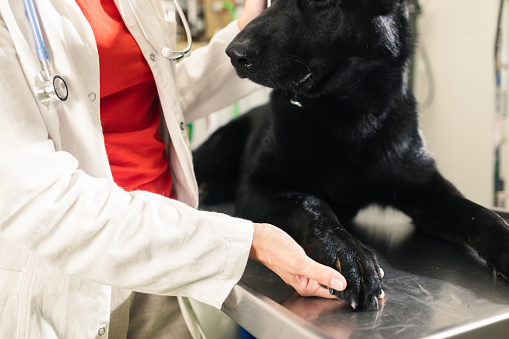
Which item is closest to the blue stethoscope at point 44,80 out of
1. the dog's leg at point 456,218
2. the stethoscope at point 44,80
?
the stethoscope at point 44,80

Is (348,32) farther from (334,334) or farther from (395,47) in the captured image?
(334,334)

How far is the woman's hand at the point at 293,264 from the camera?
0.52 meters

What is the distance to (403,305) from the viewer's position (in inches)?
20.9

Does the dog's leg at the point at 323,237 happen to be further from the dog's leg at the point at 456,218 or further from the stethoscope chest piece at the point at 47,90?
the stethoscope chest piece at the point at 47,90

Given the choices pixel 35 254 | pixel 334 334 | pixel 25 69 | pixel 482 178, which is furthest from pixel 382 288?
pixel 482 178

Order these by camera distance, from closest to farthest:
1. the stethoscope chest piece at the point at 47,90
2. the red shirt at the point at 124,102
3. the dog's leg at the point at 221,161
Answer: the stethoscope chest piece at the point at 47,90, the red shirt at the point at 124,102, the dog's leg at the point at 221,161

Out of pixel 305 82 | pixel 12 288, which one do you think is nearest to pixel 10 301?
pixel 12 288

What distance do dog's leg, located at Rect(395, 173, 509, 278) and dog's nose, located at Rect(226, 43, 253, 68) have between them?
415mm

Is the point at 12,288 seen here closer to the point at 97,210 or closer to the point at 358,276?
the point at 97,210

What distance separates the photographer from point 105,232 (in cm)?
52

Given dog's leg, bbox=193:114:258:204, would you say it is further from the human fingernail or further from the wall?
the human fingernail

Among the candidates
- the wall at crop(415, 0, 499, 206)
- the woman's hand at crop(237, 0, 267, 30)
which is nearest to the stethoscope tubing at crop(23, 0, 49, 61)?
the woman's hand at crop(237, 0, 267, 30)

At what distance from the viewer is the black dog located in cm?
83

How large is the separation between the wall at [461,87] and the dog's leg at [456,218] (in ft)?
2.28
